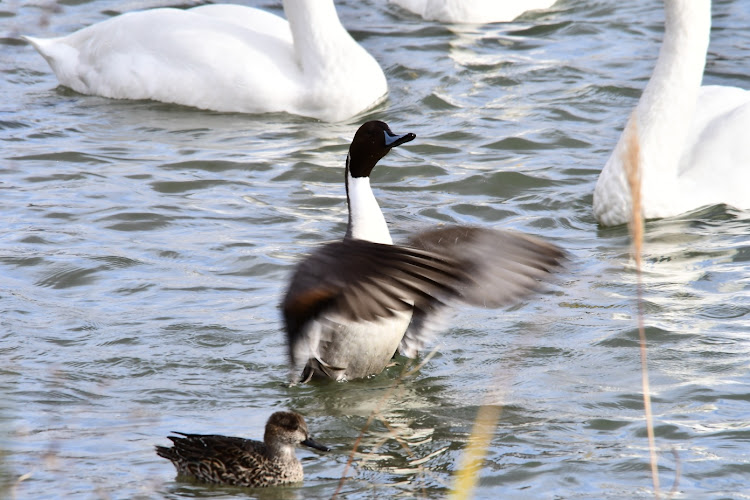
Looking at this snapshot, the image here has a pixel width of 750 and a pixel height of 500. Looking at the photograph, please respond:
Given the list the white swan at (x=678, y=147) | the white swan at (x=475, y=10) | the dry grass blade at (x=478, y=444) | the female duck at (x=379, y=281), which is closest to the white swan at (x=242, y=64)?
the white swan at (x=475, y=10)

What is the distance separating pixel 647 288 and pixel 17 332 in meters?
3.46

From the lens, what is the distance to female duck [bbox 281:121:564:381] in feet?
14.5

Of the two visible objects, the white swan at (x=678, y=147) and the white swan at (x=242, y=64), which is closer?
the white swan at (x=678, y=147)

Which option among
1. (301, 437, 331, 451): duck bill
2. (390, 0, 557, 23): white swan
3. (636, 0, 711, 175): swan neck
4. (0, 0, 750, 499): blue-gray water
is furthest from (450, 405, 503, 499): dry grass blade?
(390, 0, 557, 23): white swan

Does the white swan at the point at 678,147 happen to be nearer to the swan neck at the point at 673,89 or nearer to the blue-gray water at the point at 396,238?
the swan neck at the point at 673,89

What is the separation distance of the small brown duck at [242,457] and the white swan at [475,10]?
834 centimetres

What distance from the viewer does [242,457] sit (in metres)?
4.66

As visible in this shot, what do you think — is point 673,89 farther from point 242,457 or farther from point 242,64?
point 242,457

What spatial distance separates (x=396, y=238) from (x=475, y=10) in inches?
219

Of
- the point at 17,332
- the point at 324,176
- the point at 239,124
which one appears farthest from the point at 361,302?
the point at 239,124

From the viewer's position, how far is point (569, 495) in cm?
450

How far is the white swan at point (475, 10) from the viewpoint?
12.4 meters

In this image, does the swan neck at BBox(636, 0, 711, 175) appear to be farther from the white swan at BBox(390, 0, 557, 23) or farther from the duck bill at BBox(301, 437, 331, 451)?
the white swan at BBox(390, 0, 557, 23)

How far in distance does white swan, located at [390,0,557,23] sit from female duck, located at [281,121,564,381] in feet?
22.1
